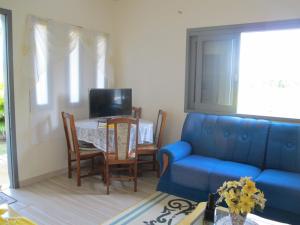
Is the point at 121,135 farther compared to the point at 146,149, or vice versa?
the point at 146,149

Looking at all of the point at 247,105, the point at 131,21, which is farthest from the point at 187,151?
the point at 131,21

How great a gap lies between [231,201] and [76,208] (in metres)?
1.90

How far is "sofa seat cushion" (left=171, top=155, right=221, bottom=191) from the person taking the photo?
2.88 metres

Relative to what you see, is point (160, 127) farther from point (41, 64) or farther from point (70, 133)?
point (41, 64)

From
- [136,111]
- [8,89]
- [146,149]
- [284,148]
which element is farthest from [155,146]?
[8,89]

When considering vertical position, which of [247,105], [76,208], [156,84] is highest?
[156,84]

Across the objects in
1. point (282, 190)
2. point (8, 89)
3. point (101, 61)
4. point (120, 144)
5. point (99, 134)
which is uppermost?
point (101, 61)

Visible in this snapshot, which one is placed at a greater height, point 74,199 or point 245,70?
point 245,70

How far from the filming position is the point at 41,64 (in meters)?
3.52

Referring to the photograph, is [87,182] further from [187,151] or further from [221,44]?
[221,44]

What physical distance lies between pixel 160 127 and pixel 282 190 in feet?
6.24

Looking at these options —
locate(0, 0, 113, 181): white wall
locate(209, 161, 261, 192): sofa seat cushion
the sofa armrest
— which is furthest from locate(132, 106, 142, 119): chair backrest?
locate(209, 161, 261, 192): sofa seat cushion

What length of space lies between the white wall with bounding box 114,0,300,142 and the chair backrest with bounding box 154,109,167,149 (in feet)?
0.46

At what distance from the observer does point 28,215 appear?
2.75 m
